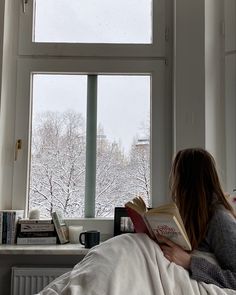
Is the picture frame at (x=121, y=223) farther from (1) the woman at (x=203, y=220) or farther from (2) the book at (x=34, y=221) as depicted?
(1) the woman at (x=203, y=220)

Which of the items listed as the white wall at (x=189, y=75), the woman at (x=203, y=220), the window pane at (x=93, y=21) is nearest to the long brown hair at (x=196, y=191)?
the woman at (x=203, y=220)

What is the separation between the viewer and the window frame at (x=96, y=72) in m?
2.44

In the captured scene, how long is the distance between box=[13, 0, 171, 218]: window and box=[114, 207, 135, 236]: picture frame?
0.32 feet

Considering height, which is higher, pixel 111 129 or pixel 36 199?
pixel 111 129

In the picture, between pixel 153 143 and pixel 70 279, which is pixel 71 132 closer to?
pixel 153 143

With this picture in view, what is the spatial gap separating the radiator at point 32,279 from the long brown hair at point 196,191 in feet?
3.38

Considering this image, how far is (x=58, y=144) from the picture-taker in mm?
2494

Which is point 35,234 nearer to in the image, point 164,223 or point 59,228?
point 59,228

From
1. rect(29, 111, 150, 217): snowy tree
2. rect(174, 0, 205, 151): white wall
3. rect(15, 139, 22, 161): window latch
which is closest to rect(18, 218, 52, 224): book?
rect(29, 111, 150, 217): snowy tree

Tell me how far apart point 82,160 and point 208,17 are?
3.92 ft

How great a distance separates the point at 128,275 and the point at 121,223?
1.17 meters

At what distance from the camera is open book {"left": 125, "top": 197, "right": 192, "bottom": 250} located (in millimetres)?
1309

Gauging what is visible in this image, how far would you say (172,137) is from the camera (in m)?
2.43

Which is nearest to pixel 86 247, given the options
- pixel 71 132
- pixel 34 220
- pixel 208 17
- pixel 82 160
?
pixel 34 220
